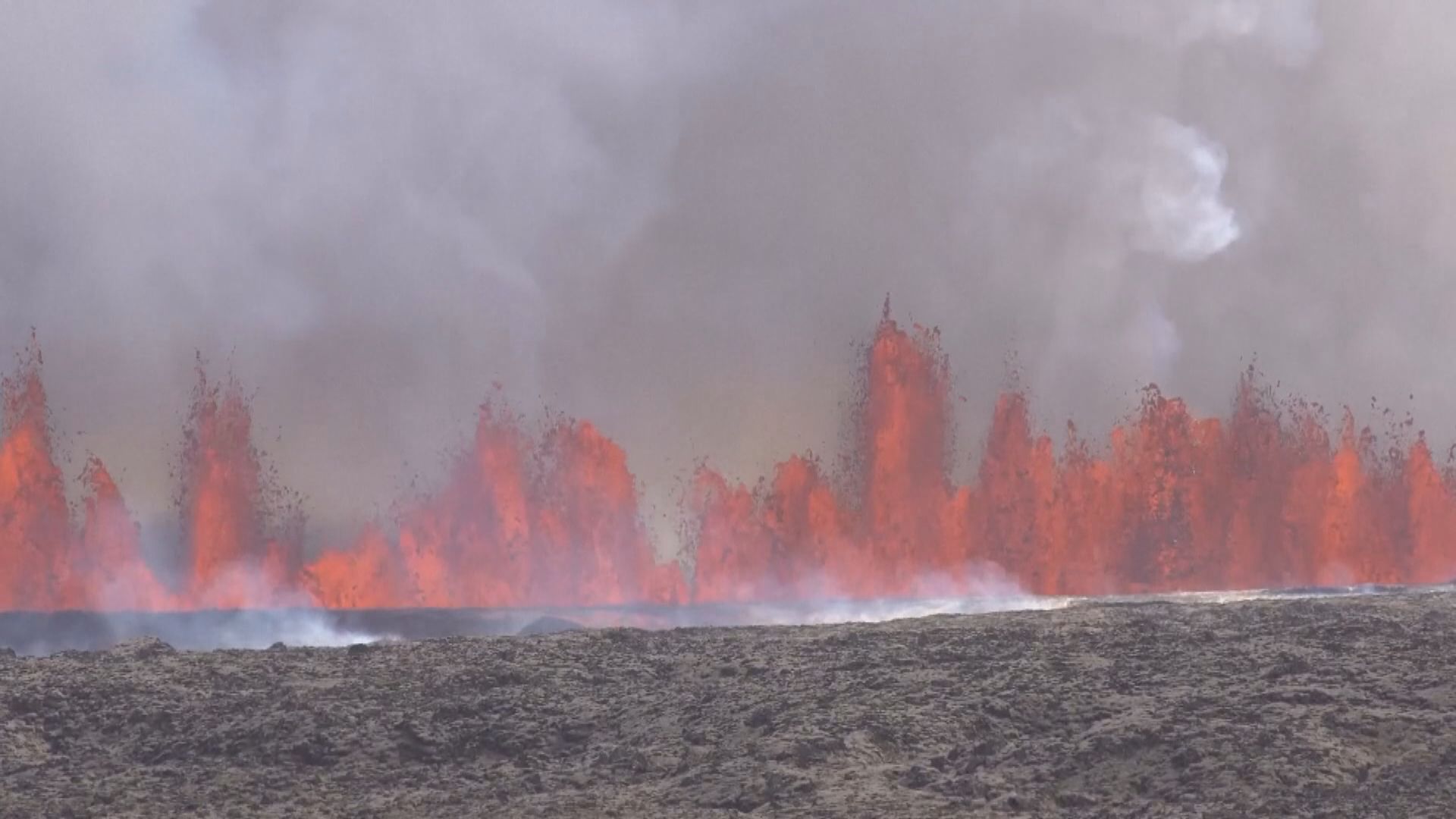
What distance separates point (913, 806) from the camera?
16.3m

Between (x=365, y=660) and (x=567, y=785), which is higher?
(x=365, y=660)

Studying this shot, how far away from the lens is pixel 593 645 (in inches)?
938

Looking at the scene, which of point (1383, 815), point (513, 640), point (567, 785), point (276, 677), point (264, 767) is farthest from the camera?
point (513, 640)

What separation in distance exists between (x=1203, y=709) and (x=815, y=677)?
543 cm

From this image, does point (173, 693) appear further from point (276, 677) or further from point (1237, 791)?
point (1237, 791)

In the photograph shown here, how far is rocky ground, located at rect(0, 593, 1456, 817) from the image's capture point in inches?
661

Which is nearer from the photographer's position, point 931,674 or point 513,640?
point 931,674

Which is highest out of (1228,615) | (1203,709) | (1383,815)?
(1228,615)

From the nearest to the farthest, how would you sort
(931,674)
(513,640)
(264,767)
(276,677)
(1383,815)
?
(1383,815), (264,767), (931,674), (276,677), (513,640)

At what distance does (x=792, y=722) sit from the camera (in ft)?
63.0

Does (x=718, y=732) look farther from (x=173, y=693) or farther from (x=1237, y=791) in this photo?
(x=173, y=693)

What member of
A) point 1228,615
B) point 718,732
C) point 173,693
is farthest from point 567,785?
point 1228,615

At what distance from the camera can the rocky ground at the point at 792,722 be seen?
55.1 feet

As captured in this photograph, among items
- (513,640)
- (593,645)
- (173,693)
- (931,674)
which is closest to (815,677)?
(931,674)
